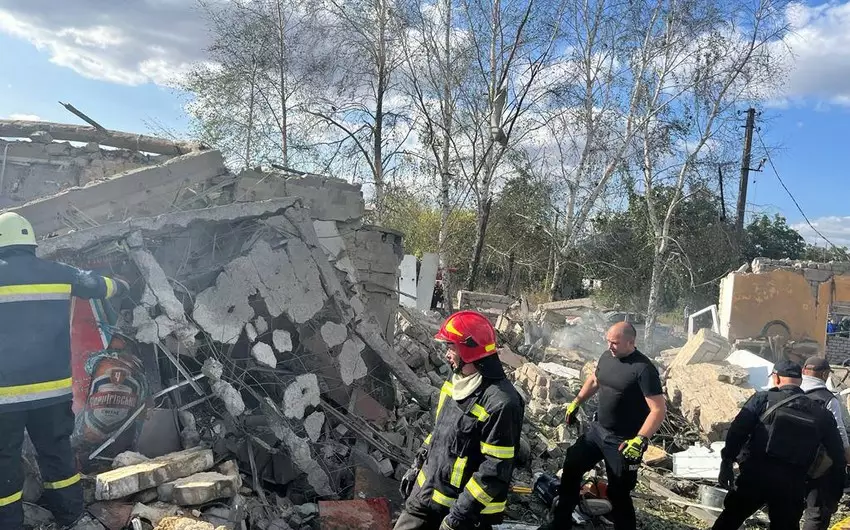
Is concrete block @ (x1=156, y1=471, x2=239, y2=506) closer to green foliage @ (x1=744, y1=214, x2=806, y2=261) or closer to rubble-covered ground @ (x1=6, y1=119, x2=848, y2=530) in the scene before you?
rubble-covered ground @ (x1=6, y1=119, x2=848, y2=530)

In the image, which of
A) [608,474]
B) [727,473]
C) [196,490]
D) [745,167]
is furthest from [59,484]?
[745,167]

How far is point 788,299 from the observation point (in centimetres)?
1257

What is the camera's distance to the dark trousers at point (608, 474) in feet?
14.9

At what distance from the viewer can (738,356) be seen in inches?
379

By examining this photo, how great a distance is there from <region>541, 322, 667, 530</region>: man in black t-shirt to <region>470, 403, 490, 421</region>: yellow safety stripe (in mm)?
1792

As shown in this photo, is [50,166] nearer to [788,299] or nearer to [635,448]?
[635,448]

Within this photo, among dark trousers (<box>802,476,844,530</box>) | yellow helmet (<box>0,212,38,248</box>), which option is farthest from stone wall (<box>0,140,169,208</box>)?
dark trousers (<box>802,476,844,530</box>)

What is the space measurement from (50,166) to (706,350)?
9.54 m

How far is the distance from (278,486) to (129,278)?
205 centimetres

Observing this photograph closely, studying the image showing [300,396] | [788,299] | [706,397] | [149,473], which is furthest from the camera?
[788,299]

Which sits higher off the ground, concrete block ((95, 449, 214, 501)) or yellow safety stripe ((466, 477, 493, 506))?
yellow safety stripe ((466, 477, 493, 506))

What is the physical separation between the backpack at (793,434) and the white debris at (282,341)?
3838mm

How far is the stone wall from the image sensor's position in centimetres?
739

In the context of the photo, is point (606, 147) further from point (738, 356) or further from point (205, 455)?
point (205, 455)
